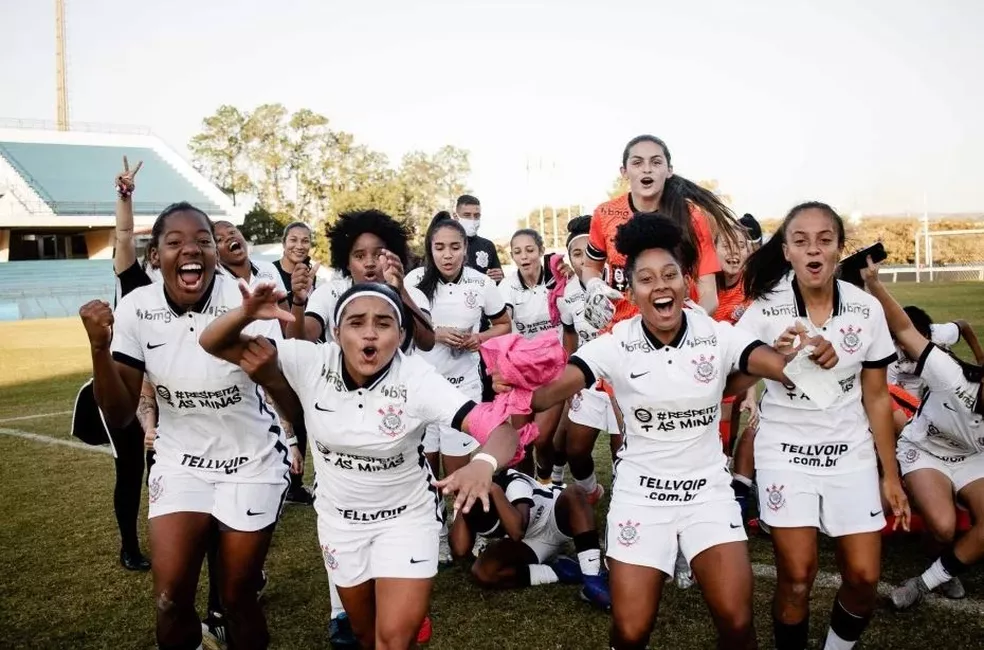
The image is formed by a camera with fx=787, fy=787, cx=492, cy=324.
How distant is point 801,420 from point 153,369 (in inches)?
126

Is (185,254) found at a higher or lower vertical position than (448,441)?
higher

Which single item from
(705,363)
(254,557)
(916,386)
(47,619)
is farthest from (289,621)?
(916,386)

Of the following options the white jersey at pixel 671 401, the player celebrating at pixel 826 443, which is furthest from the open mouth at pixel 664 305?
the player celebrating at pixel 826 443

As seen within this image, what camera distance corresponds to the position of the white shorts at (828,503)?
371 cm

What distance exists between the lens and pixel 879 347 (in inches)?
153

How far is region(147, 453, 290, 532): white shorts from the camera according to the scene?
3811 mm

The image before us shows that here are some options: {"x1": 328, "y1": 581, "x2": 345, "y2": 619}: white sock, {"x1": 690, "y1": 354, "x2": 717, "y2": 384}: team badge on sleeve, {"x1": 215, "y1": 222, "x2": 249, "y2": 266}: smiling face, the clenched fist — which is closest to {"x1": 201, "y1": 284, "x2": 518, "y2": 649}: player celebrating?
the clenched fist

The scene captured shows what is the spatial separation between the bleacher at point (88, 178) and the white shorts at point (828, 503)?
50.9m

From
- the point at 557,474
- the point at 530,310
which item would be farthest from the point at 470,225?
the point at 557,474

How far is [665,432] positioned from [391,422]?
4.23 feet

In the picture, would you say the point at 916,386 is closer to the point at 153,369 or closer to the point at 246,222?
the point at 153,369

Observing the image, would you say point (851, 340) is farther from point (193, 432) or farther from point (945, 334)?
point (193, 432)

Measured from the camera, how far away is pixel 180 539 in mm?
3738

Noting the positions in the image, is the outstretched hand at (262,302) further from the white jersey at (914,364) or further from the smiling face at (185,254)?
the white jersey at (914,364)
